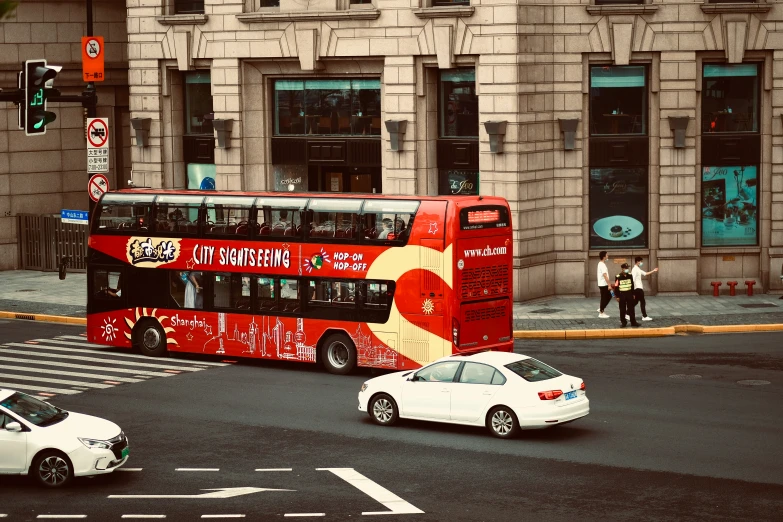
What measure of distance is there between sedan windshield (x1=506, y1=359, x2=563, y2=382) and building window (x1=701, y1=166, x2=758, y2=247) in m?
17.9

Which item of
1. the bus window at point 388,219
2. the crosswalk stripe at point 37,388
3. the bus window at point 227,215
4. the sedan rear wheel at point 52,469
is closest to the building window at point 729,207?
the bus window at point 388,219

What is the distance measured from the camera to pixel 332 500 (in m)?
18.8

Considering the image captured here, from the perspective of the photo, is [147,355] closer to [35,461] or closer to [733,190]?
[35,461]

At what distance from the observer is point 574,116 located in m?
38.6

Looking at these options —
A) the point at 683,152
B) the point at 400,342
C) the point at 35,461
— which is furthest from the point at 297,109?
the point at 35,461

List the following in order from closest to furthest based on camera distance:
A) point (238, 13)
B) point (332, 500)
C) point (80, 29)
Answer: point (332, 500)
point (238, 13)
point (80, 29)

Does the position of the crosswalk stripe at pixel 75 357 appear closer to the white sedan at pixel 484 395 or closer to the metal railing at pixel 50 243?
the white sedan at pixel 484 395

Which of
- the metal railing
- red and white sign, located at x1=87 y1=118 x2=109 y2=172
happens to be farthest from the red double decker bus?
the metal railing

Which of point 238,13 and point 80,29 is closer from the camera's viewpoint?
point 238,13

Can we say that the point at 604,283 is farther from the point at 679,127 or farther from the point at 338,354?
the point at 338,354

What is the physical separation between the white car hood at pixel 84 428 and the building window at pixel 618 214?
2168 cm

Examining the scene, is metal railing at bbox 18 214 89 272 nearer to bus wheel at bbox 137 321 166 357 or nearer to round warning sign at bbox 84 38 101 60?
round warning sign at bbox 84 38 101 60

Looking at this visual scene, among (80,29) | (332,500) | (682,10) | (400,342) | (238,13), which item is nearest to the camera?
(332,500)

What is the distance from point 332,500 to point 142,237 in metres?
14.4
